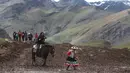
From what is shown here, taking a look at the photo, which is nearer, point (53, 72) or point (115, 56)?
point (53, 72)

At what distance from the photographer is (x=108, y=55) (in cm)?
5553

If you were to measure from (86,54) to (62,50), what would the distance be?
6529mm

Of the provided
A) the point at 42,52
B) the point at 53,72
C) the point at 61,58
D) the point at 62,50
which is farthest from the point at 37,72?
the point at 62,50

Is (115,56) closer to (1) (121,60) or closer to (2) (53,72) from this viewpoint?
(1) (121,60)

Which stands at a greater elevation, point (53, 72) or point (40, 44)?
point (40, 44)

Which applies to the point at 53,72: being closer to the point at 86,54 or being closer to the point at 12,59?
the point at 12,59

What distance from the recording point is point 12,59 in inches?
1845

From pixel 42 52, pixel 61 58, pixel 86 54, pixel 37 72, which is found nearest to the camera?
pixel 37 72

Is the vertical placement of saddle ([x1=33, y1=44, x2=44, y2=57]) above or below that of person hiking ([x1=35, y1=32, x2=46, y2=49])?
below

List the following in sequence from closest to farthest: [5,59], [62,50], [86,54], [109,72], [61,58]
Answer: [109,72]
[5,59]
[61,58]
[86,54]
[62,50]

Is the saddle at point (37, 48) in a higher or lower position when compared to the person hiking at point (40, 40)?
lower

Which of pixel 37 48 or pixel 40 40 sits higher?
pixel 40 40

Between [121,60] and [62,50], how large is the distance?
36.9 ft

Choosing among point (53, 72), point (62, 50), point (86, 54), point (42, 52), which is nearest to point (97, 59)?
point (86, 54)
